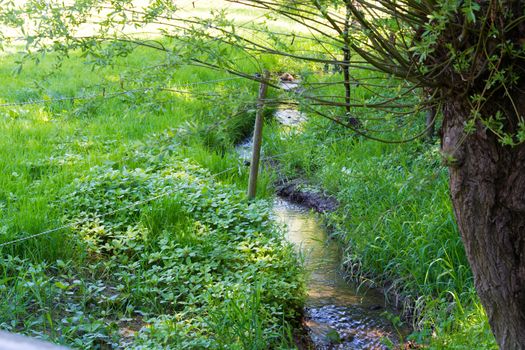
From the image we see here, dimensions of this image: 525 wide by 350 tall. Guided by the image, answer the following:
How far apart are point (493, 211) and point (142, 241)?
124 inches

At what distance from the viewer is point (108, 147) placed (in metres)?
7.27

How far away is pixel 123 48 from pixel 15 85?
694 centimetres

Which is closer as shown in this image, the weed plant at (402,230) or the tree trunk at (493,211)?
the tree trunk at (493,211)

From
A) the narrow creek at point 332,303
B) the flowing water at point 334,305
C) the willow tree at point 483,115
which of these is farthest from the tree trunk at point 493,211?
the flowing water at point 334,305

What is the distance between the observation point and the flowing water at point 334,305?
465cm

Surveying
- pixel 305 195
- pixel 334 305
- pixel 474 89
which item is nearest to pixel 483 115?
pixel 474 89

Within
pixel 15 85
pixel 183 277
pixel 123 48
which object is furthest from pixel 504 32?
pixel 15 85

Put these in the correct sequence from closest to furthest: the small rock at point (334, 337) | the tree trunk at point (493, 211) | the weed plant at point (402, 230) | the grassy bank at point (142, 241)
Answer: the tree trunk at point (493, 211)
the grassy bank at point (142, 241)
the weed plant at point (402, 230)
the small rock at point (334, 337)

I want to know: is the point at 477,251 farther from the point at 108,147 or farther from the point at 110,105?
the point at 110,105

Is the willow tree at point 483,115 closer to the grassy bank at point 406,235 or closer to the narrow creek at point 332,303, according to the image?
the grassy bank at point 406,235

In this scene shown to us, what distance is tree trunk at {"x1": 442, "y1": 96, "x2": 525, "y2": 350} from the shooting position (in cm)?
275

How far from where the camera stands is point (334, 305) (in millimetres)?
5145

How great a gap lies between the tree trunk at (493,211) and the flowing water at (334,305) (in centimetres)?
161

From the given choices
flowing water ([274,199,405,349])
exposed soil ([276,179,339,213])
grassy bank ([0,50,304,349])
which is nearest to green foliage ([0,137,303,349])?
grassy bank ([0,50,304,349])
